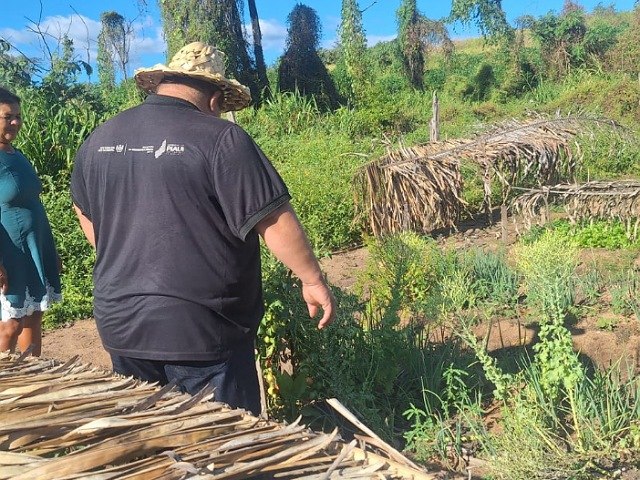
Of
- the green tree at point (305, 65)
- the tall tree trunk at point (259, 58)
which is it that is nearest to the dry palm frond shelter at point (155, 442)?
the tall tree trunk at point (259, 58)

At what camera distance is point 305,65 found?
20.2m

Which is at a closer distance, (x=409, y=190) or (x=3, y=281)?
(x=3, y=281)

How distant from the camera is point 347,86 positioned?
20000mm

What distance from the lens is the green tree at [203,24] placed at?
1623cm

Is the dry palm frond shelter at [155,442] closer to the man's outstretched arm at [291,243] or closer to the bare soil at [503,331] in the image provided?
the man's outstretched arm at [291,243]

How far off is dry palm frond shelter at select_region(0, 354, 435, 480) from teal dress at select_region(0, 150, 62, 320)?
2.40m

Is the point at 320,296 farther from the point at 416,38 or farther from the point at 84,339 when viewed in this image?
the point at 416,38

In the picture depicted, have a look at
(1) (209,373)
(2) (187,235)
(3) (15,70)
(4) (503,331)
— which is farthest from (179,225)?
(3) (15,70)

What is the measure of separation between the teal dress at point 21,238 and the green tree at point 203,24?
12.6 metres

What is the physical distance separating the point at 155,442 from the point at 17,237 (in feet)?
9.48

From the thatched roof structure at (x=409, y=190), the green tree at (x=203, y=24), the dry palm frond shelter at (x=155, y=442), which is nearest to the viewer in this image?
the dry palm frond shelter at (x=155, y=442)

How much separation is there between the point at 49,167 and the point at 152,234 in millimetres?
6351

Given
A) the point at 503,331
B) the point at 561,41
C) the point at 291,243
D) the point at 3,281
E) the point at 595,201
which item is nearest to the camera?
the point at 291,243

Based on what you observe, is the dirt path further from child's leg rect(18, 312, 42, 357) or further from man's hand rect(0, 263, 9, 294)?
man's hand rect(0, 263, 9, 294)
